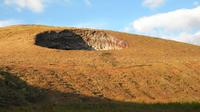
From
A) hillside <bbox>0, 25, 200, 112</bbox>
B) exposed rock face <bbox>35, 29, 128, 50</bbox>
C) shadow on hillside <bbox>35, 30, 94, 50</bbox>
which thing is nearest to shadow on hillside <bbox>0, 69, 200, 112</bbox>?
hillside <bbox>0, 25, 200, 112</bbox>

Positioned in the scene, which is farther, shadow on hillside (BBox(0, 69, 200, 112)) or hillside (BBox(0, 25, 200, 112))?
hillside (BBox(0, 25, 200, 112))

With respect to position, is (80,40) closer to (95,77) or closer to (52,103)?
(95,77)

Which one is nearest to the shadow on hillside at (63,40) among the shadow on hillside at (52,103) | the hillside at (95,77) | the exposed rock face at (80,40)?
the exposed rock face at (80,40)

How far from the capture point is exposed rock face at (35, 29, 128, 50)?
3081 inches

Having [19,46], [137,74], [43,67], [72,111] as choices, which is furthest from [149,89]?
[19,46]

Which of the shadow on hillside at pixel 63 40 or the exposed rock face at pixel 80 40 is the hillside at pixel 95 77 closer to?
the shadow on hillside at pixel 63 40

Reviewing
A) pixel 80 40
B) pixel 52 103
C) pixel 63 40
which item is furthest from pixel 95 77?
pixel 80 40

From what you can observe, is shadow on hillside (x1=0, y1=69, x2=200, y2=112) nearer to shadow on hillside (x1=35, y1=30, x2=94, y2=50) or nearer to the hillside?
the hillside

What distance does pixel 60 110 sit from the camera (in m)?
31.3

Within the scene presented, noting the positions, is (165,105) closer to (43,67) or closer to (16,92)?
(16,92)

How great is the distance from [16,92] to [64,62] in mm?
16585

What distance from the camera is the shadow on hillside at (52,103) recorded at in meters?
31.9

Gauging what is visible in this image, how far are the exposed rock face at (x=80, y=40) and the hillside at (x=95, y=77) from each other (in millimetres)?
1729

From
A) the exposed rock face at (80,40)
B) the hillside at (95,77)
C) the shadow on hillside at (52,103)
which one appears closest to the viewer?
the shadow on hillside at (52,103)
